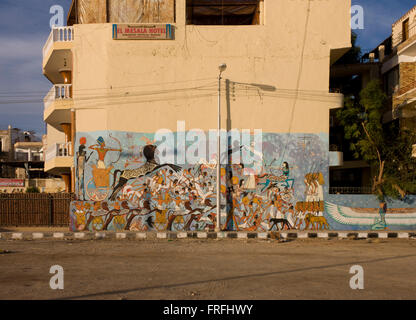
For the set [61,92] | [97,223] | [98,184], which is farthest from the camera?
[61,92]

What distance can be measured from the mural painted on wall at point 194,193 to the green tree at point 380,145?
1.46m

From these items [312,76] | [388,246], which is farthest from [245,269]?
[312,76]

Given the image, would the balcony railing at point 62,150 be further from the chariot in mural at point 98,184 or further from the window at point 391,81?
the window at point 391,81

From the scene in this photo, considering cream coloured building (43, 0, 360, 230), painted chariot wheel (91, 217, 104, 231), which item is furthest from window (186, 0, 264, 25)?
painted chariot wheel (91, 217, 104, 231)

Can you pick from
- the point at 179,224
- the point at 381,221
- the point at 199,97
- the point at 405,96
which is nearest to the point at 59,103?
the point at 199,97

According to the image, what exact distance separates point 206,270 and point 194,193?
30.8 feet

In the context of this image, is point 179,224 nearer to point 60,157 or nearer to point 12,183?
point 60,157

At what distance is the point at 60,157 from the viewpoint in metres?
21.0

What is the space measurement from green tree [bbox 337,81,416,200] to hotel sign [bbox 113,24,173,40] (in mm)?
9436

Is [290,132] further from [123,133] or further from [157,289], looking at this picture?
[157,289]

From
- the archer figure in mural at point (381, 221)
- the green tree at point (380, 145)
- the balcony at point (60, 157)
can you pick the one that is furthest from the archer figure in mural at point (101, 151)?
the archer figure in mural at point (381, 221)

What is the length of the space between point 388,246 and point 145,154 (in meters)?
10.8

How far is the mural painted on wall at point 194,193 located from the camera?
19.1m
